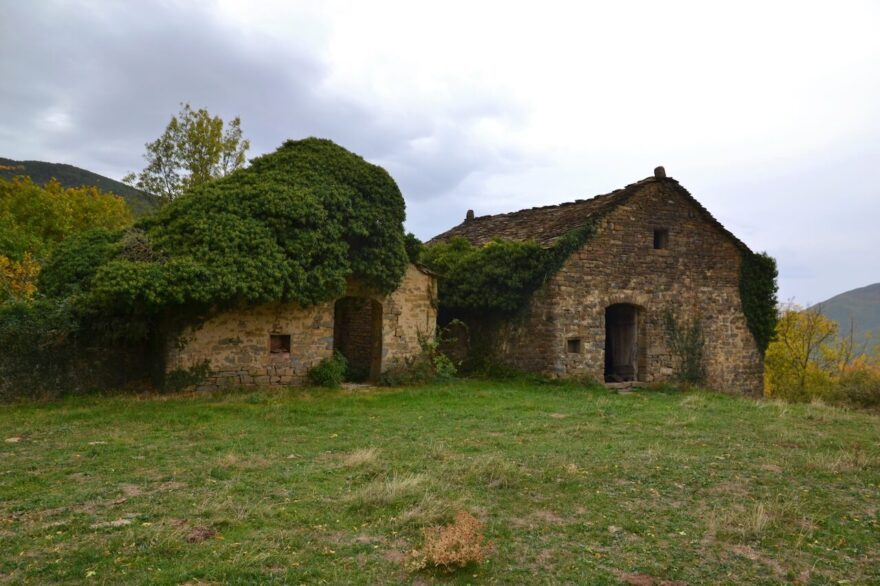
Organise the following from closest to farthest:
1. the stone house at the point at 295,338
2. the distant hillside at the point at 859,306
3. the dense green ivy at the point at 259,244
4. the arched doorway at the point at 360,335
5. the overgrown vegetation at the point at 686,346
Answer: the dense green ivy at the point at 259,244, the stone house at the point at 295,338, the arched doorway at the point at 360,335, the overgrown vegetation at the point at 686,346, the distant hillside at the point at 859,306

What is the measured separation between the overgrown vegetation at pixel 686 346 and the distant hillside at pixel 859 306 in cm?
7927

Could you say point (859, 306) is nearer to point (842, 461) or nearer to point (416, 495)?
point (842, 461)

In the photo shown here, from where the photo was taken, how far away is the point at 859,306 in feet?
296

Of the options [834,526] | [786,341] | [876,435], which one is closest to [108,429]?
[834,526]

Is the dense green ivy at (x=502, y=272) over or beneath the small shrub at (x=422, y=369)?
over

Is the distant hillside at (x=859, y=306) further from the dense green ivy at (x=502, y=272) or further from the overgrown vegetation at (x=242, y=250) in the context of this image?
the overgrown vegetation at (x=242, y=250)

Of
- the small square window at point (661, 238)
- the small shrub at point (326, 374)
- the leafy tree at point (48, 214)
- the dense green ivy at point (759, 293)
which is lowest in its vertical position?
the small shrub at point (326, 374)

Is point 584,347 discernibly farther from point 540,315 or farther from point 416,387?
point 416,387

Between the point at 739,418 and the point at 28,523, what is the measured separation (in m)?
10.9

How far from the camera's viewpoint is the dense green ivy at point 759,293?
18.1 meters

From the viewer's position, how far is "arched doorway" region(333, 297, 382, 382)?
1508 cm

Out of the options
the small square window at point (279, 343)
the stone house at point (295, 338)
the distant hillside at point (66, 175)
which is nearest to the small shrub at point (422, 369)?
the stone house at point (295, 338)

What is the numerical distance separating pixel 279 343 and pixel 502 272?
19.8ft

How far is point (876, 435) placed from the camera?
32.1 ft
